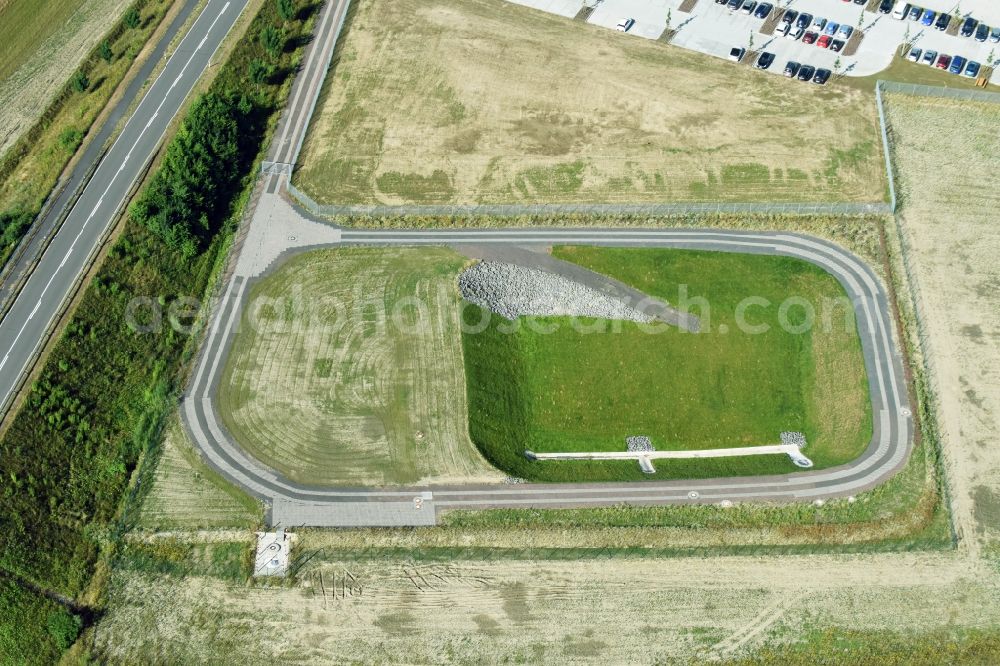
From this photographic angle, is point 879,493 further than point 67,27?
No

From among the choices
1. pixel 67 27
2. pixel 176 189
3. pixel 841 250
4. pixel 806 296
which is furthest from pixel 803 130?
pixel 67 27

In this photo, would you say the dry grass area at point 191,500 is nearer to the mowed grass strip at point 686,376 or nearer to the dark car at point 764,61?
the mowed grass strip at point 686,376

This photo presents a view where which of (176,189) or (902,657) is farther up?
(176,189)

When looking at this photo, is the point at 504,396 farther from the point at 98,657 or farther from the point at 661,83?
the point at 661,83

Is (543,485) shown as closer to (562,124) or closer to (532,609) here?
(532,609)

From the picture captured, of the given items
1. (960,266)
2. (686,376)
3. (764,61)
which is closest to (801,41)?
(764,61)
